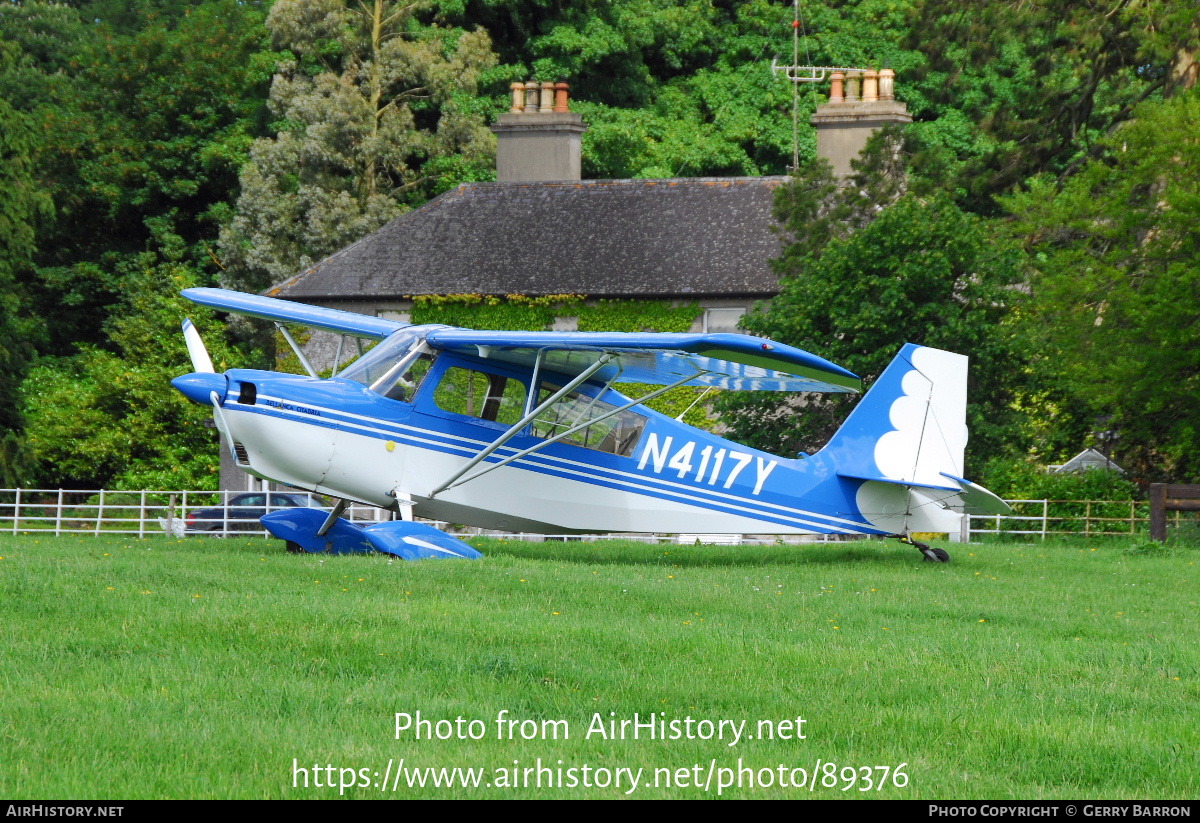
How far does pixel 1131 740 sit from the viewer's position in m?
6.76

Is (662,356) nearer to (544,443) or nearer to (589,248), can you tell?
(544,443)

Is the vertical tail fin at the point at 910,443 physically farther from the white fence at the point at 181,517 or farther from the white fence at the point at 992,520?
the white fence at the point at 181,517

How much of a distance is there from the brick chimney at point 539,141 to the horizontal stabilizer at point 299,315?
A: 22104mm

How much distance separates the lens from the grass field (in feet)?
19.5

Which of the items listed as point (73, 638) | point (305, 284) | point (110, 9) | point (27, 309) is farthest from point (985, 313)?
point (110, 9)

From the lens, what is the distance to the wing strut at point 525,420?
49.0ft

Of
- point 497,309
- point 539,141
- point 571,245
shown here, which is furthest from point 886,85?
point 497,309

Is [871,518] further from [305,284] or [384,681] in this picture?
[305,284]

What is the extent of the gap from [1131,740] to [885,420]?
34.9 feet

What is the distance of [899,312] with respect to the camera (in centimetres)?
2698

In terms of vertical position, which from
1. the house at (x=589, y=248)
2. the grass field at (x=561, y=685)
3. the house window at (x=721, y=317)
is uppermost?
the house at (x=589, y=248)

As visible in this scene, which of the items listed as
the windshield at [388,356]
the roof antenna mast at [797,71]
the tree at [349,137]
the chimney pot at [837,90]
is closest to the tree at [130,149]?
the tree at [349,137]

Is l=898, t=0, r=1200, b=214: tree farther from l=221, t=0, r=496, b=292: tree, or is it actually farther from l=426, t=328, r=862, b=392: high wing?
l=426, t=328, r=862, b=392: high wing

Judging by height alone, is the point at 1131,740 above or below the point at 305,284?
below
